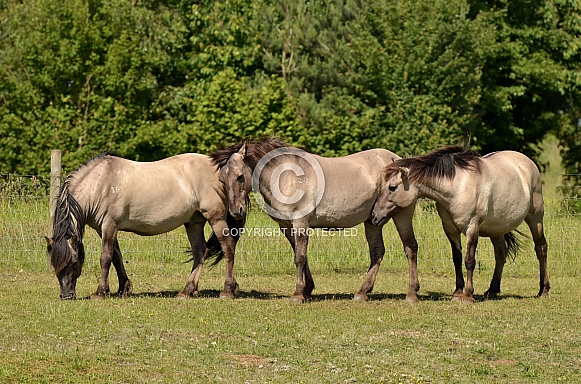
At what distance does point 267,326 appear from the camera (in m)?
10.2

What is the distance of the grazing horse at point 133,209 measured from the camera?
11.7 metres

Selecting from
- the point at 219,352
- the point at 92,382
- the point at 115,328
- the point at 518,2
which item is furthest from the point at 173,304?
the point at 518,2

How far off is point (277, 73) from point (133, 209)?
19.2 m

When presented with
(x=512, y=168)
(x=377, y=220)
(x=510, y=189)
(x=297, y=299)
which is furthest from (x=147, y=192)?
(x=512, y=168)

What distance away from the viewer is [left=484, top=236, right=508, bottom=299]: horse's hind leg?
12977 mm

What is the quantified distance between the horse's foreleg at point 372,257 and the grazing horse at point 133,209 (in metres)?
1.79

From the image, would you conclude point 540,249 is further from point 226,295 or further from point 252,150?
point 226,295

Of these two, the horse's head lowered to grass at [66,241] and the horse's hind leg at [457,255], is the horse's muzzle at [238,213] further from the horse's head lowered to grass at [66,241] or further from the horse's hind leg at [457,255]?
the horse's hind leg at [457,255]

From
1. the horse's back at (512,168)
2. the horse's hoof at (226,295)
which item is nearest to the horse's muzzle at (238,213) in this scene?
the horse's hoof at (226,295)

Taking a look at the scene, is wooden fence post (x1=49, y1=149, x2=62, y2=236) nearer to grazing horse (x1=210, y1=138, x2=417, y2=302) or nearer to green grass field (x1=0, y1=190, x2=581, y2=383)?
green grass field (x1=0, y1=190, x2=581, y2=383)

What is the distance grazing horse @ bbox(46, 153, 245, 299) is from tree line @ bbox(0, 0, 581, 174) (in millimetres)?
14825

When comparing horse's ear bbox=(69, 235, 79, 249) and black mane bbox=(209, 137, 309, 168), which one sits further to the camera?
black mane bbox=(209, 137, 309, 168)

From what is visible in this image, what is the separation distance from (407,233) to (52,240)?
15.7 ft

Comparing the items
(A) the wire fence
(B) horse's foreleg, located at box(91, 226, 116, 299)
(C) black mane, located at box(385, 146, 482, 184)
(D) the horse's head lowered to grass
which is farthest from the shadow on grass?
(A) the wire fence
